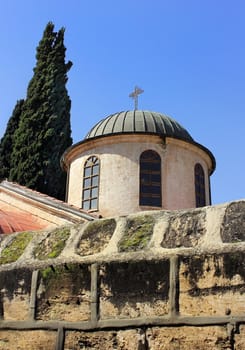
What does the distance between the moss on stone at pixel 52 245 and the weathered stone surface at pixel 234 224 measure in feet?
3.14

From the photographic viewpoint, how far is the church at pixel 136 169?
1470 cm

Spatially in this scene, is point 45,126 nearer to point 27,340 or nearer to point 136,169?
point 136,169

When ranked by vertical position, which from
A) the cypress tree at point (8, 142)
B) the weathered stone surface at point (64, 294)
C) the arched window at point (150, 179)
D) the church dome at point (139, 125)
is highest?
the cypress tree at point (8, 142)

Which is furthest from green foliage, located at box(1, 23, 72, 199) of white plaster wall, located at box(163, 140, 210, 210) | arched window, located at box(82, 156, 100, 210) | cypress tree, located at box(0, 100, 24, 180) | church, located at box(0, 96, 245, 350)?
church, located at box(0, 96, 245, 350)

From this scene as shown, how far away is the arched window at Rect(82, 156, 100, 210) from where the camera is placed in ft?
49.6

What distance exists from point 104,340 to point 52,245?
69cm

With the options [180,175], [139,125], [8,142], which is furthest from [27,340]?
[8,142]

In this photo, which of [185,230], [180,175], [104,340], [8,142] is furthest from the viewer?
[8,142]

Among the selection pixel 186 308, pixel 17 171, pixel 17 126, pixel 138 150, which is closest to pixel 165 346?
pixel 186 308

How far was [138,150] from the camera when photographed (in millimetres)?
15109

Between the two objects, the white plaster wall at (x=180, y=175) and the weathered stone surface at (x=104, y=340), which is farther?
the white plaster wall at (x=180, y=175)

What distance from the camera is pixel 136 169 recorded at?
1489 centimetres

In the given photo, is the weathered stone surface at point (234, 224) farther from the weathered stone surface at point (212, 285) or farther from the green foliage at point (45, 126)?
the green foliage at point (45, 126)

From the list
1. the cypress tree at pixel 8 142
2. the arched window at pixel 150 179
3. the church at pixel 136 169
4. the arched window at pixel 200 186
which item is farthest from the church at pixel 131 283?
the cypress tree at pixel 8 142
